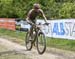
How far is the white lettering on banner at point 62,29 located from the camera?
17.6m

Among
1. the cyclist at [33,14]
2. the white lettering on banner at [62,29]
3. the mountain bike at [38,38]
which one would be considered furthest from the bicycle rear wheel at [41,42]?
the white lettering on banner at [62,29]

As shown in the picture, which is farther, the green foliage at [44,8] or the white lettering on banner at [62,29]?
the green foliage at [44,8]

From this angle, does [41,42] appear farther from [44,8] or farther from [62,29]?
[44,8]

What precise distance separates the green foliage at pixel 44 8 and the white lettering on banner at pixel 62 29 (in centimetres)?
602

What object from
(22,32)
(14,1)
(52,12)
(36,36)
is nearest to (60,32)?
(36,36)

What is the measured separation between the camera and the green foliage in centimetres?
2716

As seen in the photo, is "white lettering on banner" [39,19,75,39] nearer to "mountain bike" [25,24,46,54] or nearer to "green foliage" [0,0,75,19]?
"mountain bike" [25,24,46,54]

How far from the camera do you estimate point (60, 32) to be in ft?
62.9

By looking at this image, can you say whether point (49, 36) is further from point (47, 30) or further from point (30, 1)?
point (30, 1)

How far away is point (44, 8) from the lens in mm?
35625

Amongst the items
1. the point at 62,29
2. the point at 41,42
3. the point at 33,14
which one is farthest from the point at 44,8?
the point at 41,42

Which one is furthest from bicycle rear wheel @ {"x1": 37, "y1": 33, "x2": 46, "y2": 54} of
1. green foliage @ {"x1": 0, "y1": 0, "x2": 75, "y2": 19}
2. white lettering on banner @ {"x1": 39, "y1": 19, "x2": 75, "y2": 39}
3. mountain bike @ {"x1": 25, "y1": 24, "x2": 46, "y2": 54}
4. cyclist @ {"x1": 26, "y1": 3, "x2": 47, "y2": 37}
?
green foliage @ {"x1": 0, "y1": 0, "x2": 75, "y2": 19}

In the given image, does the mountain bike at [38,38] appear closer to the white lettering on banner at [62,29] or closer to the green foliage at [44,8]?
the white lettering on banner at [62,29]

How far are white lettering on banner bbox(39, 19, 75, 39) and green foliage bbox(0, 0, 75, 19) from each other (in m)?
6.02
